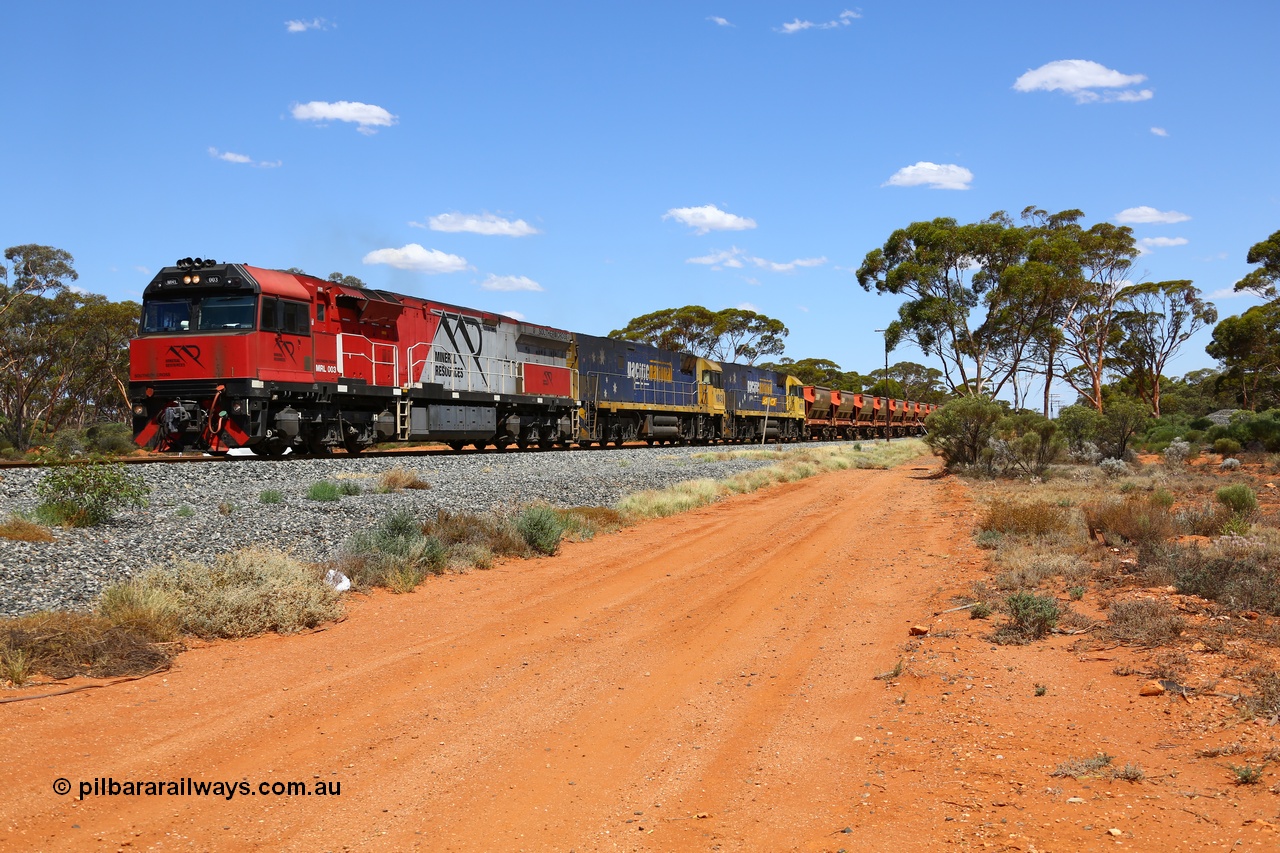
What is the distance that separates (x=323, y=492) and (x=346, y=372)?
767 centimetres

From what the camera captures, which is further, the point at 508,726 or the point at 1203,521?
the point at 1203,521

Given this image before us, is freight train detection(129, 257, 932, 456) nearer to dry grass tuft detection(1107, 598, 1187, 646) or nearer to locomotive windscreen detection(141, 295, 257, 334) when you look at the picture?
locomotive windscreen detection(141, 295, 257, 334)

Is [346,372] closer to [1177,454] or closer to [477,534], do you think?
[477,534]

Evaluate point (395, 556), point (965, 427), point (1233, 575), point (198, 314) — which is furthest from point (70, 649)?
point (965, 427)

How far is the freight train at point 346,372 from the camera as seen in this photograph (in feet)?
56.6

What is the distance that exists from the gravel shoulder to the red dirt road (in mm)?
2010

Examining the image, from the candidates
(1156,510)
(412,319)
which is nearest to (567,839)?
(1156,510)

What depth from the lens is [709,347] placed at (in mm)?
74625

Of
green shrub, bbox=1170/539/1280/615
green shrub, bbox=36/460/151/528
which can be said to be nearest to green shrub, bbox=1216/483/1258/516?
green shrub, bbox=1170/539/1280/615

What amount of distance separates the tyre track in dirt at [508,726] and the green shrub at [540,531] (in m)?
2.05

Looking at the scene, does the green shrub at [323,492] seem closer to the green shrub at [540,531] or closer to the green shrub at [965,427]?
the green shrub at [540,531]

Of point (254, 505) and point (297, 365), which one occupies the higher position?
point (297, 365)

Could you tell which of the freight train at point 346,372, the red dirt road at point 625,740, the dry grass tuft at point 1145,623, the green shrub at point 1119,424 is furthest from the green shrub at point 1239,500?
the freight train at point 346,372

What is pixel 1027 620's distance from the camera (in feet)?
23.5
